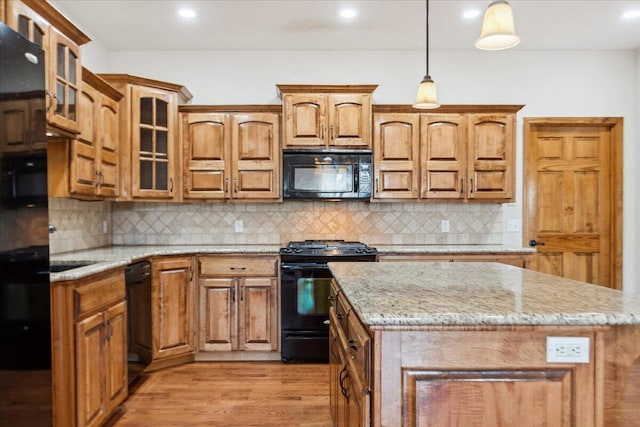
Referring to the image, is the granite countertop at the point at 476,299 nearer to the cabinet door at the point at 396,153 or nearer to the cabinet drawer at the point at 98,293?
the cabinet drawer at the point at 98,293

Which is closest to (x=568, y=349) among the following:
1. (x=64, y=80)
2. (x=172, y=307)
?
(x=64, y=80)

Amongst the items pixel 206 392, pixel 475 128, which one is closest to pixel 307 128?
pixel 475 128

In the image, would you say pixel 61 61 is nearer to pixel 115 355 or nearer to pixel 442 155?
pixel 115 355

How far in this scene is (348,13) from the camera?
327 centimetres

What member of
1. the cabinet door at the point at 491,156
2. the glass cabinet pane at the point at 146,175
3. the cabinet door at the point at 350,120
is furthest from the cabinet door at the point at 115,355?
the cabinet door at the point at 491,156

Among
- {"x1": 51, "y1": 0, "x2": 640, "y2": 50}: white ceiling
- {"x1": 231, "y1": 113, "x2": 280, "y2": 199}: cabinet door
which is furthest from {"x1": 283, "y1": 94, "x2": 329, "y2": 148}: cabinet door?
{"x1": 51, "y1": 0, "x2": 640, "y2": 50}: white ceiling

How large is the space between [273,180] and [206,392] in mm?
1801

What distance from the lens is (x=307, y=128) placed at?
11.7ft

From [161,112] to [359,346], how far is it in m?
3.01

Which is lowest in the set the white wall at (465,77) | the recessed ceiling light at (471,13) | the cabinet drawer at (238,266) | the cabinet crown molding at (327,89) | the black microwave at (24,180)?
the cabinet drawer at (238,266)

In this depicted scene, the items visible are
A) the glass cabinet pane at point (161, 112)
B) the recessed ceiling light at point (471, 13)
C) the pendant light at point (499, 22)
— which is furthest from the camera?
the glass cabinet pane at point (161, 112)

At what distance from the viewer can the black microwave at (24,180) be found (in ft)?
4.66

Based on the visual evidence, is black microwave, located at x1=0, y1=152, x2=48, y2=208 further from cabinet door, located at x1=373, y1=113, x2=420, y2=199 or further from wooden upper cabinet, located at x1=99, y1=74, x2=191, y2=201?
cabinet door, located at x1=373, y1=113, x2=420, y2=199

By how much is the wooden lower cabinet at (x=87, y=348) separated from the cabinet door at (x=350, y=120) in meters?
2.08
